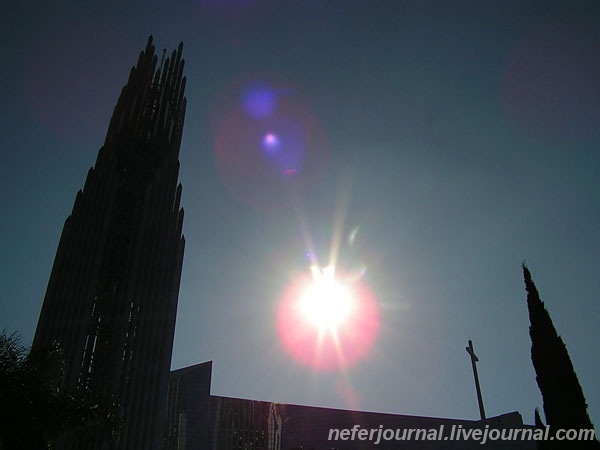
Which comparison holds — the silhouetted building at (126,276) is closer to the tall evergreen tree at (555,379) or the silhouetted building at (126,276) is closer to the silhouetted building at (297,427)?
the silhouetted building at (297,427)

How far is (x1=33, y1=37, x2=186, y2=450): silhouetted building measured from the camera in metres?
25.9

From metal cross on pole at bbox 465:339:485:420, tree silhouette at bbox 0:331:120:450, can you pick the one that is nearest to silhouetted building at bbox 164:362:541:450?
metal cross on pole at bbox 465:339:485:420

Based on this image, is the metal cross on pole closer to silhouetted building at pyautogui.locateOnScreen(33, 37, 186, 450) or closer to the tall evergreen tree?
the tall evergreen tree

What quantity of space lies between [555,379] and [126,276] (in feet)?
71.5

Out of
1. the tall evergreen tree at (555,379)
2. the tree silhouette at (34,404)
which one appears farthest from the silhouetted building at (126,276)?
the tall evergreen tree at (555,379)

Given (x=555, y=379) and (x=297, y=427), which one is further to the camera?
(x=297, y=427)

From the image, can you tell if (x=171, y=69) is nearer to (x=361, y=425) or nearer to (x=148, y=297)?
(x=148, y=297)

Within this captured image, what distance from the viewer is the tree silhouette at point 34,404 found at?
12875mm

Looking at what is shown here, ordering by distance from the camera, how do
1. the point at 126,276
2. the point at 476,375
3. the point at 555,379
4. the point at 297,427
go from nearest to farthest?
the point at 555,379
the point at 126,276
the point at 476,375
the point at 297,427

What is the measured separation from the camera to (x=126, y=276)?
92.5 ft

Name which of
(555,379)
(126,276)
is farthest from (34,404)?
(555,379)

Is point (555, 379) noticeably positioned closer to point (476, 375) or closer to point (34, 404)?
point (476, 375)

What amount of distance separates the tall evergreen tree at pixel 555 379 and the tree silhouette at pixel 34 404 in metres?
18.1

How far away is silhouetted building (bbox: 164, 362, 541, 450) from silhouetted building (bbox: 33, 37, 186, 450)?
11.2 metres
